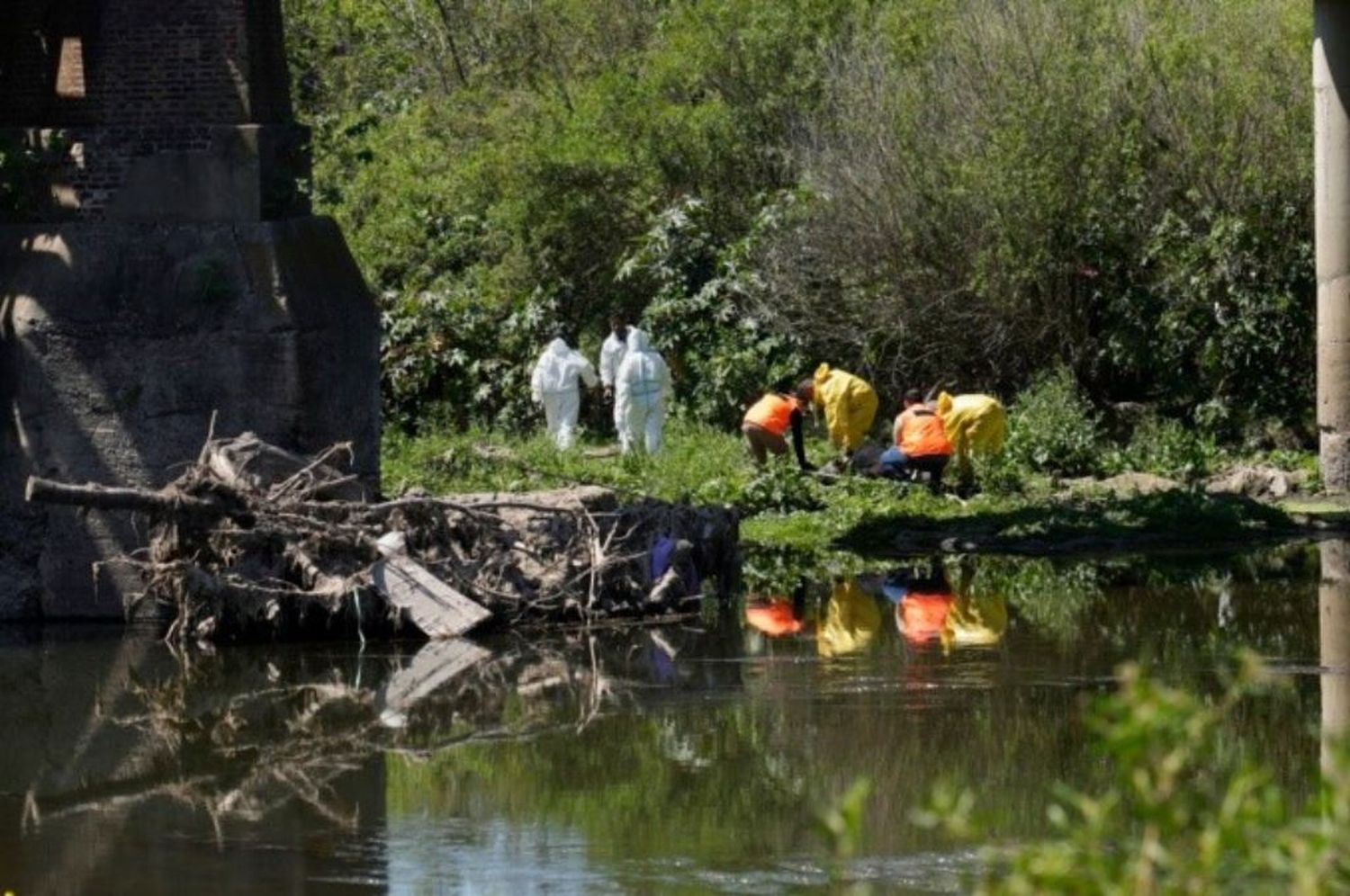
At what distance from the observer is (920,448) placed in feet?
79.7

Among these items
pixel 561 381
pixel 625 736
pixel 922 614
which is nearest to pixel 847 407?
pixel 561 381

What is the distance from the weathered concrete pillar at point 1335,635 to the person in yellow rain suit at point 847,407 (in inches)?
222

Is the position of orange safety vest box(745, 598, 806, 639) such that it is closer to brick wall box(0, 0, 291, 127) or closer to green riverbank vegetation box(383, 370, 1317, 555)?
green riverbank vegetation box(383, 370, 1317, 555)

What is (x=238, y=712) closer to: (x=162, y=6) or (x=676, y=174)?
(x=162, y=6)

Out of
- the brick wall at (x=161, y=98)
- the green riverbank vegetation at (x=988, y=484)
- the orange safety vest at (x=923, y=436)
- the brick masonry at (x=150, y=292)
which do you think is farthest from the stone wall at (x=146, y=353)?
the orange safety vest at (x=923, y=436)

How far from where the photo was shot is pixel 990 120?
28.5 m

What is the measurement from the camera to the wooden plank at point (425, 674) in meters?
15.5

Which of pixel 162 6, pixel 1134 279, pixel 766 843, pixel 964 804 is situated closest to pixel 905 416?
pixel 1134 279

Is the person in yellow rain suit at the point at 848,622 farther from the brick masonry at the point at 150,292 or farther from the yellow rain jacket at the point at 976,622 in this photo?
the brick masonry at the point at 150,292

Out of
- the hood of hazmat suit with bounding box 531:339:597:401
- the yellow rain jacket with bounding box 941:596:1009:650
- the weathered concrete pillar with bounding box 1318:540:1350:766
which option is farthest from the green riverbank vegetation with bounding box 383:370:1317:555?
the yellow rain jacket with bounding box 941:596:1009:650

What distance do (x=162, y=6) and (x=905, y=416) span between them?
828 centimetres

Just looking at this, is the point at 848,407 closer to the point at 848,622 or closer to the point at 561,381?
the point at 561,381

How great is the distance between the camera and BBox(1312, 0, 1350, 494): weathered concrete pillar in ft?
79.6

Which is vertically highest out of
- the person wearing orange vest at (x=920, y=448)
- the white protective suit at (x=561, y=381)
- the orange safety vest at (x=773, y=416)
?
the white protective suit at (x=561, y=381)
